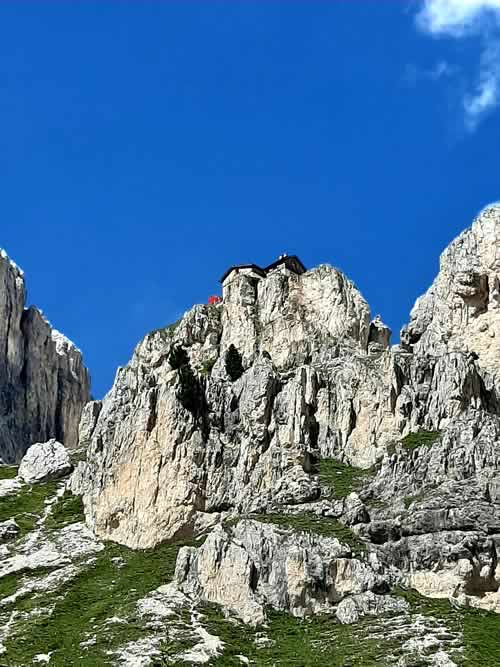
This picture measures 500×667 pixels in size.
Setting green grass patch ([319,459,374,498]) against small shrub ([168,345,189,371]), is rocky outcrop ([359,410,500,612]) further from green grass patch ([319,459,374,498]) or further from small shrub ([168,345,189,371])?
small shrub ([168,345,189,371])

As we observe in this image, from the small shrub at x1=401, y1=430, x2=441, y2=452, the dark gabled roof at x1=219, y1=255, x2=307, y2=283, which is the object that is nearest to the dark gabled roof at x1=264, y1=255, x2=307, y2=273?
the dark gabled roof at x1=219, y1=255, x2=307, y2=283

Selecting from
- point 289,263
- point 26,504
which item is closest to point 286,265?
point 289,263

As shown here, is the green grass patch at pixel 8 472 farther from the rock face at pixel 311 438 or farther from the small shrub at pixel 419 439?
the small shrub at pixel 419 439

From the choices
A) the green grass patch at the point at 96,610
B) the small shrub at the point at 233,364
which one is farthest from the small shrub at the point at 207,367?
the green grass patch at the point at 96,610

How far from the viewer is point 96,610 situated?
96125mm

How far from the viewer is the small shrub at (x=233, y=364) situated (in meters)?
139

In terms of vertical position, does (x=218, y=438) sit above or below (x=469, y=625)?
above

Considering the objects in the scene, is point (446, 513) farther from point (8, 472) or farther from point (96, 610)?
point (8, 472)

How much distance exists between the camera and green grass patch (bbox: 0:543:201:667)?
8756 cm

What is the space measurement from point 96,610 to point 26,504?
38.4 metres

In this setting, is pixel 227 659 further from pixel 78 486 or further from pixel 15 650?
pixel 78 486

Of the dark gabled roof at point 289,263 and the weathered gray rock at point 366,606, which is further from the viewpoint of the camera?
the dark gabled roof at point 289,263

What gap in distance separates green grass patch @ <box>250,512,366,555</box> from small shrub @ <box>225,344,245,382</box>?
110ft

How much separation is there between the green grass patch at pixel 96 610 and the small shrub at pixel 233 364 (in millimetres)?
31427
